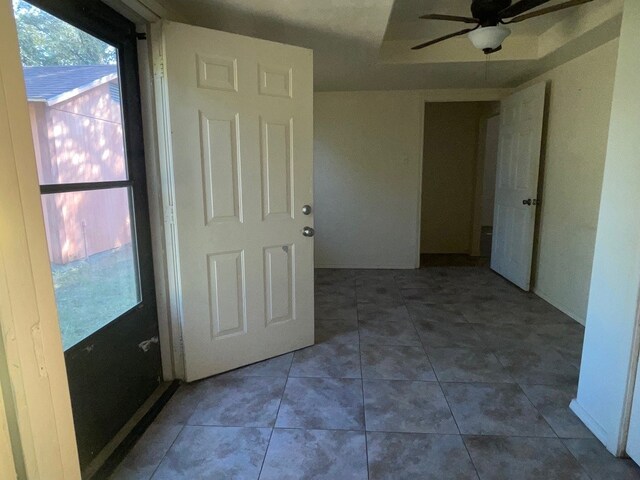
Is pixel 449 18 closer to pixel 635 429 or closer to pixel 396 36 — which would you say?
pixel 396 36

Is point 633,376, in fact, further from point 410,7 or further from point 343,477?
point 410,7

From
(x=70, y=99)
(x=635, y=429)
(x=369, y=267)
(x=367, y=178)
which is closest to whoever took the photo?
(x=70, y=99)

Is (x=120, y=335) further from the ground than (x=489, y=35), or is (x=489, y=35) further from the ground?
(x=489, y=35)

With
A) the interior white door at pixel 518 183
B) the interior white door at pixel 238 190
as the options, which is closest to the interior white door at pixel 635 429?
the interior white door at pixel 238 190

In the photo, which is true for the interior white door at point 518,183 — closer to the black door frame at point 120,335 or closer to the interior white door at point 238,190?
the interior white door at point 238,190

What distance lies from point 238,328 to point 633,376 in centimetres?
194

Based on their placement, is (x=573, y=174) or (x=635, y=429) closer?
(x=635, y=429)

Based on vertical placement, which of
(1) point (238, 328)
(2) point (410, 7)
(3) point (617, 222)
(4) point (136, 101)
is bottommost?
(1) point (238, 328)

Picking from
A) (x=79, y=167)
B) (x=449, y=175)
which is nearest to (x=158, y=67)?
(x=79, y=167)

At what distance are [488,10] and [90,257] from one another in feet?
7.98

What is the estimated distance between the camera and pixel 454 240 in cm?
579

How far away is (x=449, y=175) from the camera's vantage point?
5672mm

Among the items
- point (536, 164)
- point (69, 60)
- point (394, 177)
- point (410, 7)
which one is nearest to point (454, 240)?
point (394, 177)

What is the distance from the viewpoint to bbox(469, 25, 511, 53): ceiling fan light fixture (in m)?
2.25
